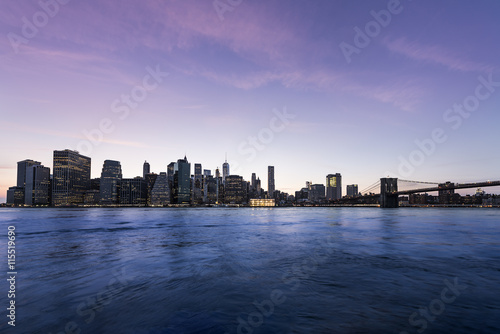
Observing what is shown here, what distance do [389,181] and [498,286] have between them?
17957 centimetres

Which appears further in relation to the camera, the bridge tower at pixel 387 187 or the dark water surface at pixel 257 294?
the bridge tower at pixel 387 187

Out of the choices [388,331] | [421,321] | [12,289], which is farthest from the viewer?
[12,289]

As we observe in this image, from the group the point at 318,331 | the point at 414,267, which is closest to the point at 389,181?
the point at 414,267

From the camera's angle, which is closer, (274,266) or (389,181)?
(274,266)

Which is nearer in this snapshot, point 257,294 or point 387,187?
point 257,294

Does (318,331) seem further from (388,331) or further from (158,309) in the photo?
(158,309)

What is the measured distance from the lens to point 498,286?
38.9ft

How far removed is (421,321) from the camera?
26.8 feet

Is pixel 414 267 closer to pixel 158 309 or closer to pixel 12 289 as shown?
pixel 158 309

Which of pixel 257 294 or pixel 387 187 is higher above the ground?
pixel 387 187

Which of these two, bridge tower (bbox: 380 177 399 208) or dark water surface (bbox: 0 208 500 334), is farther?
bridge tower (bbox: 380 177 399 208)

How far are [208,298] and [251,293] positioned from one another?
1.79 meters

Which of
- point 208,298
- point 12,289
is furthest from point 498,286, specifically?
point 12,289

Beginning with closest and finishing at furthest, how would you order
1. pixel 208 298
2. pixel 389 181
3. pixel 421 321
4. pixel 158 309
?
pixel 421 321
pixel 158 309
pixel 208 298
pixel 389 181
